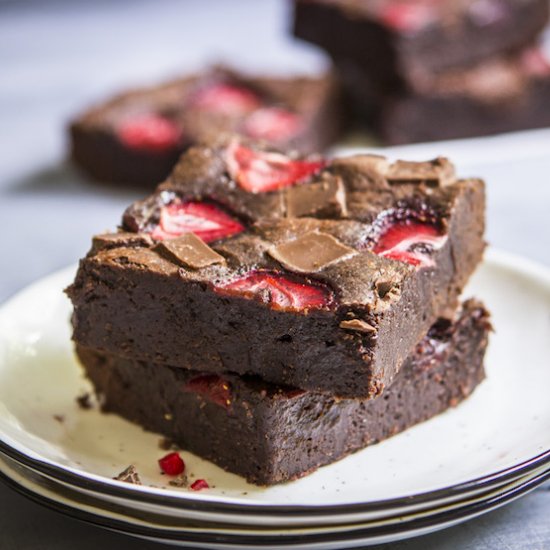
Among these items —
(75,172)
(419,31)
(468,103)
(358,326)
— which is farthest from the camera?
(75,172)

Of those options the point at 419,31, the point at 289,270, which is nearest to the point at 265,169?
the point at 289,270

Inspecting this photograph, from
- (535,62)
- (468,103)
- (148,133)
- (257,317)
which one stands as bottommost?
(148,133)

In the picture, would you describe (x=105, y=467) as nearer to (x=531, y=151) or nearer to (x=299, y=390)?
(x=299, y=390)

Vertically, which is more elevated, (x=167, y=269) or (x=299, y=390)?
(x=167, y=269)

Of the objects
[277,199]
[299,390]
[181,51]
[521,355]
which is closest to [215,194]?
[277,199]

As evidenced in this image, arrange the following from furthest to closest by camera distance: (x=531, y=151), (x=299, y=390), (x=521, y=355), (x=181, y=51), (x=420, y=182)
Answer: (x=181, y=51)
(x=531, y=151)
(x=521, y=355)
(x=420, y=182)
(x=299, y=390)

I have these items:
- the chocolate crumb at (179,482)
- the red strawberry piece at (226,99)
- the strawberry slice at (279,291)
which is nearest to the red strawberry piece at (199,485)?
the chocolate crumb at (179,482)

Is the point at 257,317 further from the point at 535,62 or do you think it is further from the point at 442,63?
the point at 535,62
